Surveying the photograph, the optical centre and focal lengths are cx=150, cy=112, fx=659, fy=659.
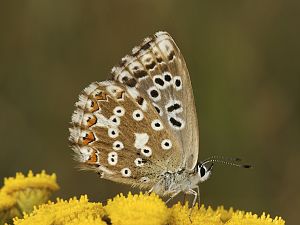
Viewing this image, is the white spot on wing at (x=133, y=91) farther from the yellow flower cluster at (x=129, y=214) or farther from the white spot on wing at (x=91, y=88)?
the yellow flower cluster at (x=129, y=214)

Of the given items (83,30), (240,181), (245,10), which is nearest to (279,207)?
(240,181)

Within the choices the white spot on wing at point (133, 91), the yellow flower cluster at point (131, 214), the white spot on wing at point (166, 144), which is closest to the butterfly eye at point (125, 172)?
the white spot on wing at point (166, 144)

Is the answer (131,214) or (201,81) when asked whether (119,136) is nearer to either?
(131,214)

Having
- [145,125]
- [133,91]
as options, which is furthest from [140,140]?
[133,91]

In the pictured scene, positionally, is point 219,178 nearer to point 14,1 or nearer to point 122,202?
point 14,1

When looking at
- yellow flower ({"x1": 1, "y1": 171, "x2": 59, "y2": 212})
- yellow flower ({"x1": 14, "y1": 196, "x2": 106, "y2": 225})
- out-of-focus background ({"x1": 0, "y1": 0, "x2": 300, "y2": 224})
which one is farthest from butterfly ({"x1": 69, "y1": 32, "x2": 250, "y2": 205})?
out-of-focus background ({"x1": 0, "y1": 0, "x2": 300, "y2": 224})
